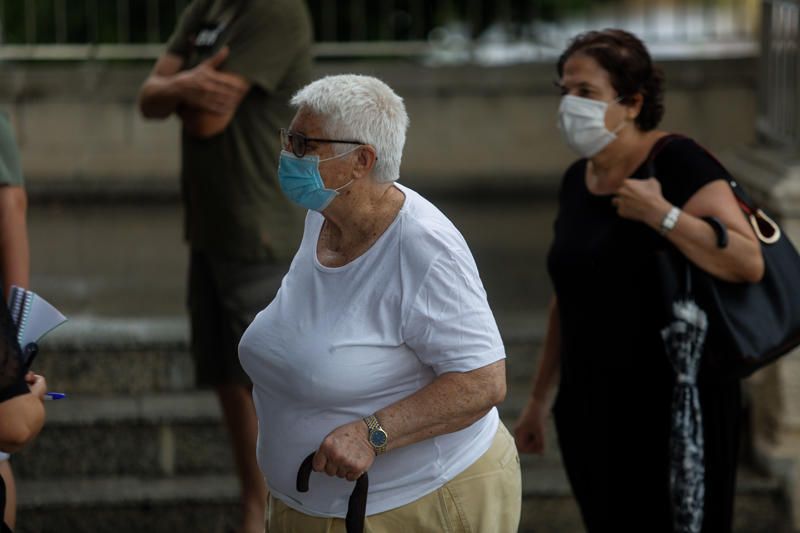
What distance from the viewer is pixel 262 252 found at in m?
4.79

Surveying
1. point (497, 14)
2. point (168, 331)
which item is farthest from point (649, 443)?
point (497, 14)

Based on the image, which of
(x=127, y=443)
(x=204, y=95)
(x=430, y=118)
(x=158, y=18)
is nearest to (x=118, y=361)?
(x=127, y=443)

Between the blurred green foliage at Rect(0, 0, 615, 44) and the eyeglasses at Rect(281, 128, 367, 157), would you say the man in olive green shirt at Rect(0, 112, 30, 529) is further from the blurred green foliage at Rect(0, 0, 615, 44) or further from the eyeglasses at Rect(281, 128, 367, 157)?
the blurred green foliage at Rect(0, 0, 615, 44)

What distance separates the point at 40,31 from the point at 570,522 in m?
5.57

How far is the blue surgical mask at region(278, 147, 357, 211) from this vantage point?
309 centimetres

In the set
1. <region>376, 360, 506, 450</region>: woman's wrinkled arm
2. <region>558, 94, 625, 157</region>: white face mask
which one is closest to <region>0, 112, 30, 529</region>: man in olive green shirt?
<region>376, 360, 506, 450</region>: woman's wrinkled arm

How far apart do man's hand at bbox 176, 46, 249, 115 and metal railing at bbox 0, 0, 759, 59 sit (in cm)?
455

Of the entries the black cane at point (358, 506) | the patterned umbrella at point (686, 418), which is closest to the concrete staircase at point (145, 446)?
the patterned umbrella at point (686, 418)

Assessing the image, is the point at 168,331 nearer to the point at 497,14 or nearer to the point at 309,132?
the point at 309,132

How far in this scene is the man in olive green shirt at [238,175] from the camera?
15.6 ft

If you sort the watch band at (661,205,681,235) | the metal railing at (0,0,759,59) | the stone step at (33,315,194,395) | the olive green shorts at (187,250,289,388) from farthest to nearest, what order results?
the metal railing at (0,0,759,59)
the stone step at (33,315,194,395)
the olive green shorts at (187,250,289,388)
the watch band at (661,205,681,235)

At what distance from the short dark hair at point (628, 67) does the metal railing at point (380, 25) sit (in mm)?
5241

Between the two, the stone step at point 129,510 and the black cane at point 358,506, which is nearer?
the black cane at point 358,506

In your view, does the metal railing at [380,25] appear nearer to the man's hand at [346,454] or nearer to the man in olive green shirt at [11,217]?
the man in olive green shirt at [11,217]
